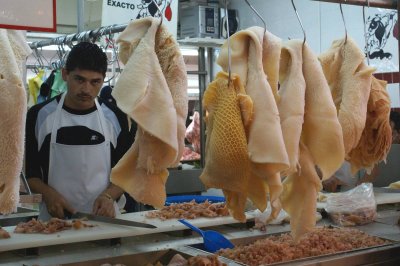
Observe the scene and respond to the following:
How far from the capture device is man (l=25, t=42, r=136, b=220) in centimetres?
352

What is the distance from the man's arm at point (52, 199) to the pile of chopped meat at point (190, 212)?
0.59 metres

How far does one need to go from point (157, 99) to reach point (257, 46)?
40cm

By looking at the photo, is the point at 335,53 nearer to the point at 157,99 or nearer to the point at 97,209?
the point at 157,99

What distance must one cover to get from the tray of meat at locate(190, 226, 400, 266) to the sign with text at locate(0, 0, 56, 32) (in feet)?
3.90

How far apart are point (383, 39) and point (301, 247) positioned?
4018 mm

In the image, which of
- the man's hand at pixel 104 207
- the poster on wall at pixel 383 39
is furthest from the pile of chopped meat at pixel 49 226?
the poster on wall at pixel 383 39

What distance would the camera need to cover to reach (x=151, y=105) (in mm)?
1536

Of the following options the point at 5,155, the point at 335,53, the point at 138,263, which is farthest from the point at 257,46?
the point at 138,263

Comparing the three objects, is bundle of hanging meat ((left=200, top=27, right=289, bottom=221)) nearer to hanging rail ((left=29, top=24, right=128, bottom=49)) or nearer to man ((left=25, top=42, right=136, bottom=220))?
man ((left=25, top=42, right=136, bottom=220))

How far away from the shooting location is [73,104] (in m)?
3.73

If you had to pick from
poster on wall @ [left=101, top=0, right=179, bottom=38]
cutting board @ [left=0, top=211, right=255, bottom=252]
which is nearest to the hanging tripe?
cutting board @ [left=0, top=211, right=255, bottom=252]

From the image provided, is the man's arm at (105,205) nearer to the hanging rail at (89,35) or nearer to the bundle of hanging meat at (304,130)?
the hanging rail at (89,35)

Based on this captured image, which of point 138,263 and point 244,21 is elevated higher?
point 244,21

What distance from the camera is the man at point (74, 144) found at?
11.5 feet
